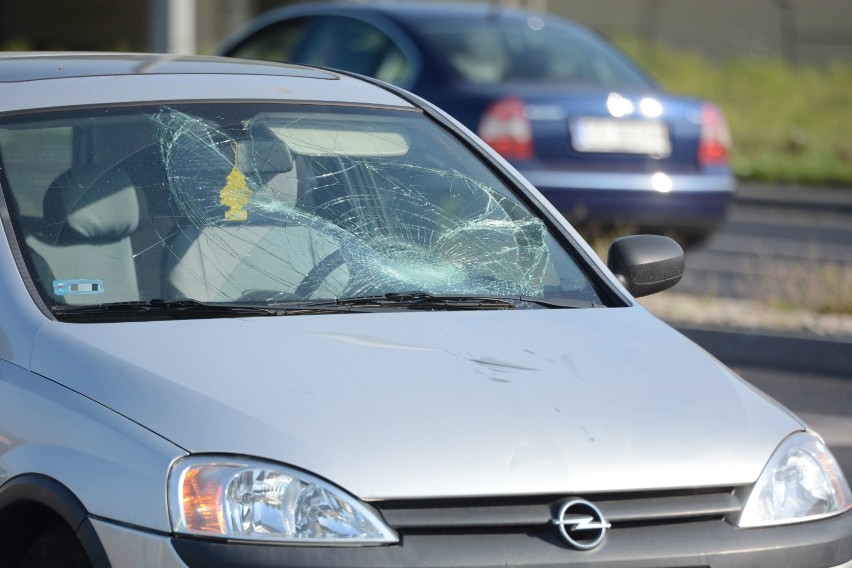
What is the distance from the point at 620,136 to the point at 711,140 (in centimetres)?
76

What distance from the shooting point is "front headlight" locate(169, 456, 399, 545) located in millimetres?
2752

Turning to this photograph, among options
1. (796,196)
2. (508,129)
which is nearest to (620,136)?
(508,129)

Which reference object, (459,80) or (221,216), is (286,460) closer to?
(221,216)

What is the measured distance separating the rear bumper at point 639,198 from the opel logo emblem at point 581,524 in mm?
5882

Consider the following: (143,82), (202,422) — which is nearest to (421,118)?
(143,82)

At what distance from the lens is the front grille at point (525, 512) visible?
109 inches

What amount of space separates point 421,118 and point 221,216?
2.74ft

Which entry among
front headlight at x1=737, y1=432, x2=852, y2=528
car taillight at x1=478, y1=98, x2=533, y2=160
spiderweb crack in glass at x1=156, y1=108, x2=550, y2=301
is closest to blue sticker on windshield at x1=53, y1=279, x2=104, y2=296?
spiderweb crack in glass at x1=156, y1=108, x2=550, y2=301

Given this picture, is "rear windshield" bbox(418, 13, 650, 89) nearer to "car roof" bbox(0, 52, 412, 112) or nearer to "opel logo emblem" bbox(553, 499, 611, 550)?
"car roof" bbox(0, 52, 412, 112)

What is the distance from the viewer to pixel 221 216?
12.5 feet

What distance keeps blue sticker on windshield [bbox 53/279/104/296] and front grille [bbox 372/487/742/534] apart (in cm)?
106

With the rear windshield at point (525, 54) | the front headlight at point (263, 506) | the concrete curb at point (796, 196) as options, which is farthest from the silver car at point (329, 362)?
the concrete curb at point (796, 196)

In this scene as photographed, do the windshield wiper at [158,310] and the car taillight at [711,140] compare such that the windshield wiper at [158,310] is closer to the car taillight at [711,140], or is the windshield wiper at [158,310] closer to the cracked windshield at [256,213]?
the cracked windshield at [256,213]

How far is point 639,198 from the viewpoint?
29.8 feet
